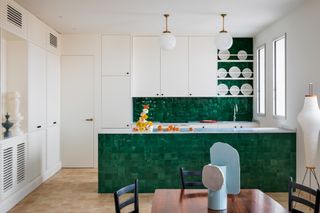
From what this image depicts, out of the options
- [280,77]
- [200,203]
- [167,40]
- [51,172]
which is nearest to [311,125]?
[280,77]

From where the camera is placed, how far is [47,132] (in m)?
6.72

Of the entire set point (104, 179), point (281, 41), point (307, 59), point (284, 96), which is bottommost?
point (104, 179)

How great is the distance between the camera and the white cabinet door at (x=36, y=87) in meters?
5.77

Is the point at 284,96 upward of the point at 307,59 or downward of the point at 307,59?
downward

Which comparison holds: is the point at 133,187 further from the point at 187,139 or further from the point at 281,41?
the point at 281,41

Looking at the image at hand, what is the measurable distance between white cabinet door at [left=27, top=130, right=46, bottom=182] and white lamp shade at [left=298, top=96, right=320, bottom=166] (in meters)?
4.02

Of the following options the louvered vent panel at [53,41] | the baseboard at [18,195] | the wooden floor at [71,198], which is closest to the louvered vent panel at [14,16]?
the louvered vent panel at [53,41]

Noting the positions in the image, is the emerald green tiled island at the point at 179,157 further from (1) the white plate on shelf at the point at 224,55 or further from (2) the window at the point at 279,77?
(1) the white plate on shelf at the point at 224,55

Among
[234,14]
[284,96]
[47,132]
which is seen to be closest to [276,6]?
[234,14]

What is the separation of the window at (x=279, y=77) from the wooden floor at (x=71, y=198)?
65.6 inches

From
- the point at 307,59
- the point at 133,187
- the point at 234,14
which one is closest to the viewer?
the point at 133,187

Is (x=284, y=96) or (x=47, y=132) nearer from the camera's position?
(x=284, y=96)

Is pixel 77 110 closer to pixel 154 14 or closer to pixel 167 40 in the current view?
pixel 154 14

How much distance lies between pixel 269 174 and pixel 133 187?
135 inches
